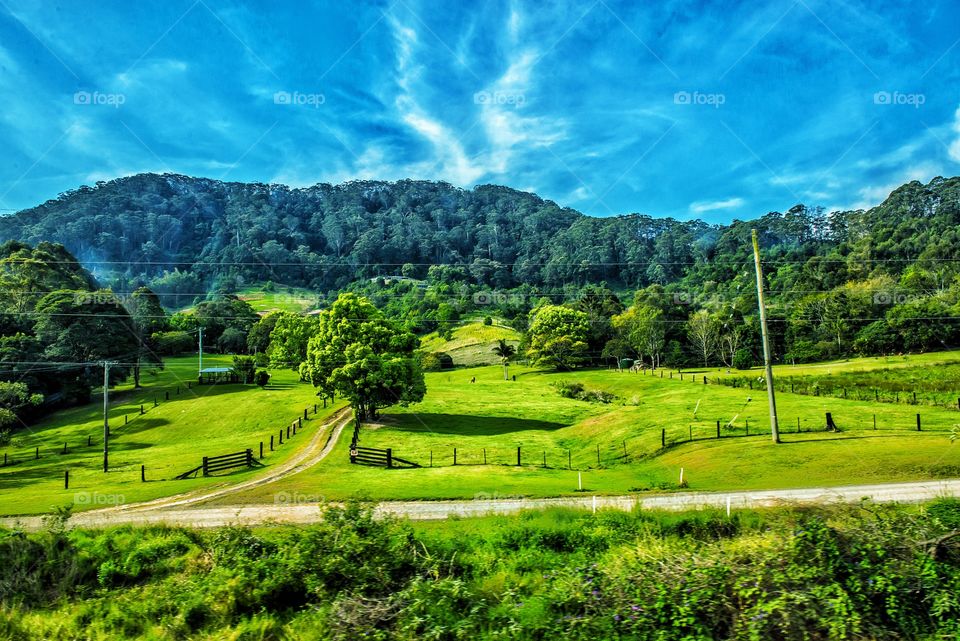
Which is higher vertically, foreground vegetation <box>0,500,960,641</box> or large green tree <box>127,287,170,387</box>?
large green tree <box>127,287,170,387</box>

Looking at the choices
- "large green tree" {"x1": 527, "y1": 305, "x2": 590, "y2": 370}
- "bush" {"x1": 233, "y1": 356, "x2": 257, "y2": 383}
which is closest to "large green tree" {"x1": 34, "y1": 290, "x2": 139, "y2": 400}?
"bush" {"x1": 233, "y1": 356, "x2": 257, "y2": 383}

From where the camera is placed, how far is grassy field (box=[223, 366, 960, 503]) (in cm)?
2298

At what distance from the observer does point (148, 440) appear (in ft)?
164

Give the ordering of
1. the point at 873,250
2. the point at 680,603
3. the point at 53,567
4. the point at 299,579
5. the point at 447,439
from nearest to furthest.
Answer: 1. the point at 680,603
2. the point at 299,579
3. the point at 53,567
4. the point at 447,439
5. the point at 873,250

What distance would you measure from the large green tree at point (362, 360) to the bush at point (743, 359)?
49432mm

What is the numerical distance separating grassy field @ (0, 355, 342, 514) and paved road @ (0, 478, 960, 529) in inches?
190

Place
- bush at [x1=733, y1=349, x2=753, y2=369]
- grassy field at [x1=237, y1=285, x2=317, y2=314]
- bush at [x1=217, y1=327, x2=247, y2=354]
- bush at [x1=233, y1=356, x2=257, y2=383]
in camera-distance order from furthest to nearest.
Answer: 1. grassy field at [x1=237, y1=285, x2=317, y2=314]
2. bush at [x1=217, y1=327, x2=247, y2=354]
3. bush at [x1=233, y1=356, x2=257, y2=383]
4. bush at [x1=733, y1=349, x2=753, y2=369]

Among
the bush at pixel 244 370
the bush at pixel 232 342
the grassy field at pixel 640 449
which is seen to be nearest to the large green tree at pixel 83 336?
the bush at pixel 244 370

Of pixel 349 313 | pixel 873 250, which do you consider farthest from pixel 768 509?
pixel 873 250

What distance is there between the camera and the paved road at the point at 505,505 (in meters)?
17.8

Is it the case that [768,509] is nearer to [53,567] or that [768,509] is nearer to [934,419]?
[53,567]

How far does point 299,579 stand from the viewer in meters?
12.0

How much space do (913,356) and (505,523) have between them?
237 ft

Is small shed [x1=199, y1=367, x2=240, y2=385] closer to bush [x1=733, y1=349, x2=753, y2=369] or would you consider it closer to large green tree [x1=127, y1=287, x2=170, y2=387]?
large green tree [x1=127, y1=287, x2=170, y2=387]
